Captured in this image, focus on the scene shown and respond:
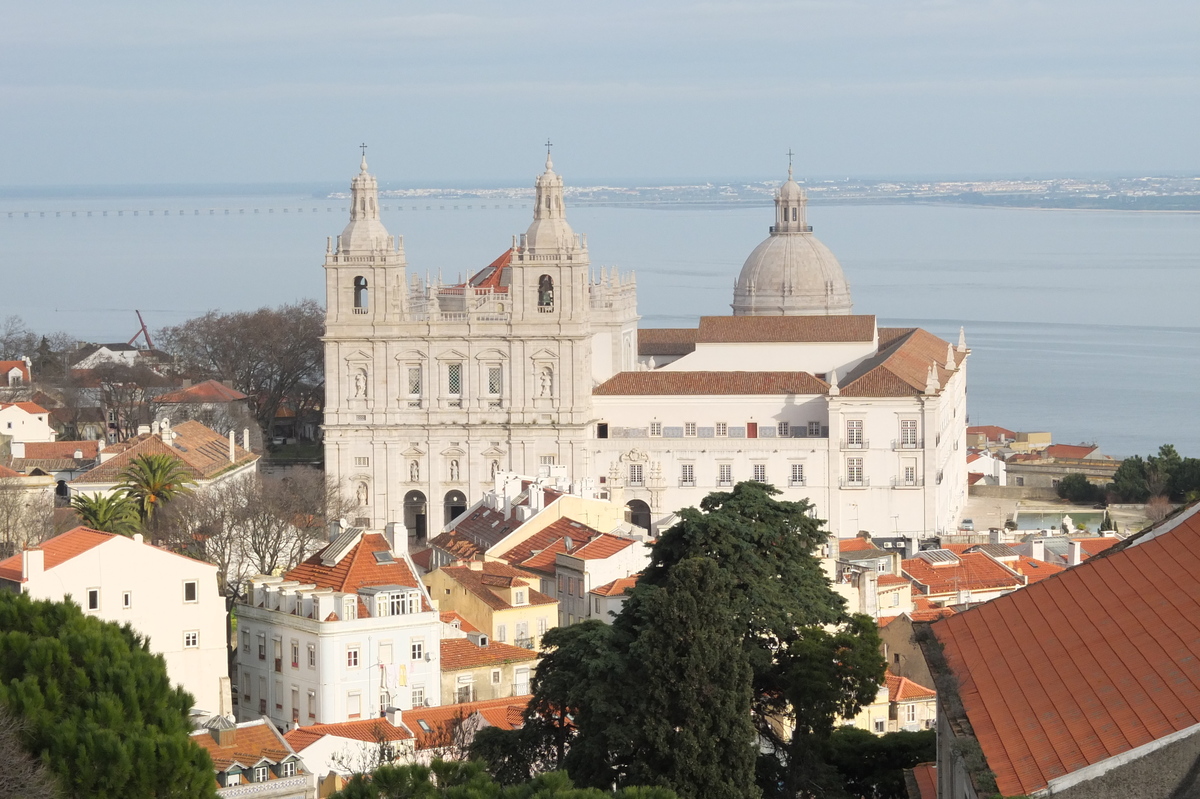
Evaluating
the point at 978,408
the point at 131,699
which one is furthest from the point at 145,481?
the point at 978,408

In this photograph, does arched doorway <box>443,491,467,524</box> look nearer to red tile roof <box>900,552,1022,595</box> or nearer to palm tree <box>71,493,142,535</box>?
palm tree <box>71,493,142,535</box>

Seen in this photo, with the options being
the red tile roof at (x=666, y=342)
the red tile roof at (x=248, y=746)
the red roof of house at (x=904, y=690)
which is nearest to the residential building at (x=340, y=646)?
the red tile roof at (x=248, y=746)

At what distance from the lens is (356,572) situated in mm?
35562

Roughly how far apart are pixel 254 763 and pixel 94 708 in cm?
376

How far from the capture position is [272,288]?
159500 mm

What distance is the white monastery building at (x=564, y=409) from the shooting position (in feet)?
207

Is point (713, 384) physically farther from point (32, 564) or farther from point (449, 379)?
point (32, 564)

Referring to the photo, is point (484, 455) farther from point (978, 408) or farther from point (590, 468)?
point (978, 408)

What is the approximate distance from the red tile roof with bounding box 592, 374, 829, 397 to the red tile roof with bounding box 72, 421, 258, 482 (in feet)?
31.4

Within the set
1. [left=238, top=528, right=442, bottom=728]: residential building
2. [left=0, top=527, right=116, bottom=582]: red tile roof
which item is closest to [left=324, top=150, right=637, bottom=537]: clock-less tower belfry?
[left=238, top=528, right=442, bottom=728]: residential building

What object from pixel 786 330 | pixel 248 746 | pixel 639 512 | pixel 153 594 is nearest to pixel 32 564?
pixel 153 594

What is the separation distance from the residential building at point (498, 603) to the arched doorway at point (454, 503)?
23919mm

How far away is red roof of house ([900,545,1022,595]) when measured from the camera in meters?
43.1

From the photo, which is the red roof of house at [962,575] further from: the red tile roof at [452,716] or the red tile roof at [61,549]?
the red tile roof at [61,549]
